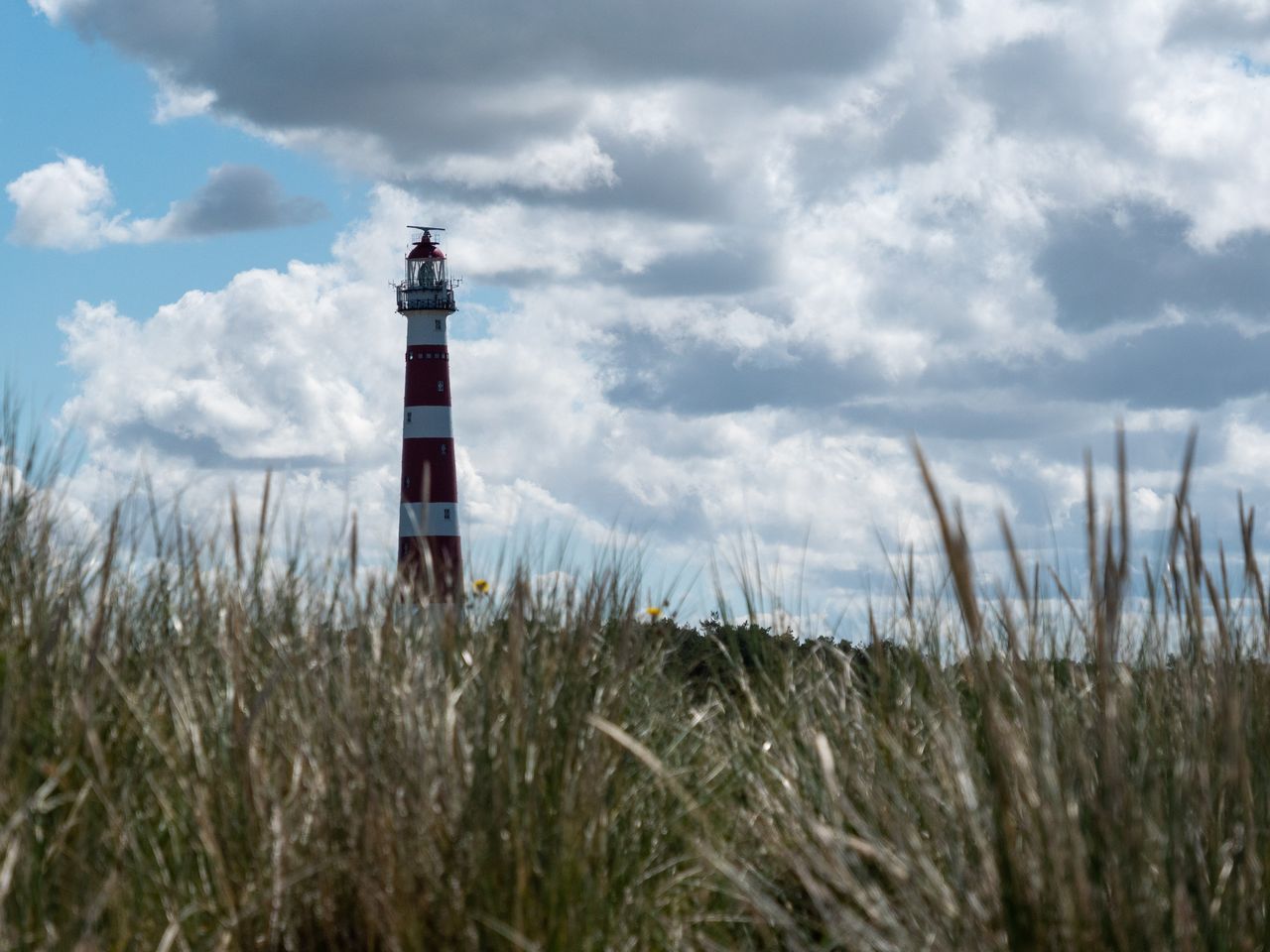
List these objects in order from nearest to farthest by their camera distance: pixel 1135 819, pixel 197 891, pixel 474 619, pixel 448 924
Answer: pixel 1135 819, pixel 448 924, pixel 197 891, pixel 474 619

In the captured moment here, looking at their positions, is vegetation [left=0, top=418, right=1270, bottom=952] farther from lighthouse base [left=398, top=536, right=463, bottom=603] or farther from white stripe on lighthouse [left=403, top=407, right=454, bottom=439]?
white stripe on lighthouse [left=403, top=407, right=454, bottom=439]

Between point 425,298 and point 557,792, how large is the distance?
83.7ft

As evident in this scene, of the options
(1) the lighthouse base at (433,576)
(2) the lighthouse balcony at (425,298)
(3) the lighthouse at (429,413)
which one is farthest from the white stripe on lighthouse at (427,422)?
(1) the lighthouse base at (433,576)

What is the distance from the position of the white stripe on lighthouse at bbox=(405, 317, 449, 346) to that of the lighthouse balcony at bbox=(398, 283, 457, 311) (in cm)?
12

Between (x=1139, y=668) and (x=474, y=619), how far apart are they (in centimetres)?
181

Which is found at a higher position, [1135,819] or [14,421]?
[14,421]

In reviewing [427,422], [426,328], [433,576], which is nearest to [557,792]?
[433,576]

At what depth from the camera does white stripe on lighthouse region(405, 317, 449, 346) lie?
88.9ft

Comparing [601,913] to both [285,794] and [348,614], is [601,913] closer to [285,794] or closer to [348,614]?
[285,794]

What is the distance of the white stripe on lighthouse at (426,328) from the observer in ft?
88.9

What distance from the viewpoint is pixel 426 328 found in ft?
89.7

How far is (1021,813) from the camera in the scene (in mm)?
2285

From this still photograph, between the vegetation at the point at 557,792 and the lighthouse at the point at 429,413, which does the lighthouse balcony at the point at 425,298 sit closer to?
the lighthouse at the point at 429,413

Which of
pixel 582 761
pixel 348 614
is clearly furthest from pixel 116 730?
pixel 582 761
